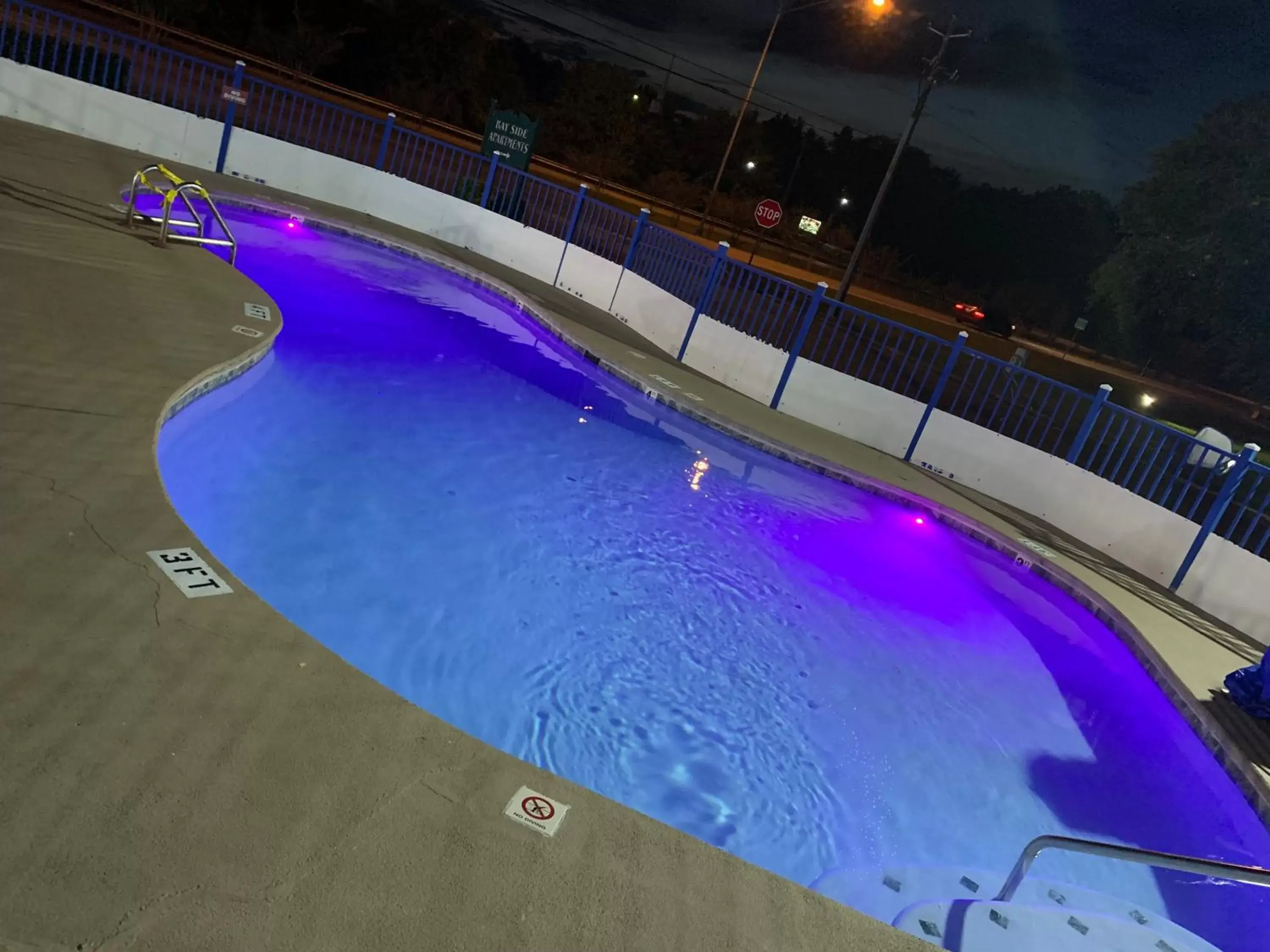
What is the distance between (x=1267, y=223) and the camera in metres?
19.0

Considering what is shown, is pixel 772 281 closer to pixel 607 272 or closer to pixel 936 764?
pixel 607 272

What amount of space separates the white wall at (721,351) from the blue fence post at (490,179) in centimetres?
36

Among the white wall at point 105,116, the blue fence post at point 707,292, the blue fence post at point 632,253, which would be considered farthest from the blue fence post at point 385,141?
the blue fence post at point 707,292

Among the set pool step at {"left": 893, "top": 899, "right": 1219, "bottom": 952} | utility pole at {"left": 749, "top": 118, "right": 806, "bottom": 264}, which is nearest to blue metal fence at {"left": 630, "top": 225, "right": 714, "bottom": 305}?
pool step at {"left": 893, "top": 899, "right": 1219, "bottom": 952}

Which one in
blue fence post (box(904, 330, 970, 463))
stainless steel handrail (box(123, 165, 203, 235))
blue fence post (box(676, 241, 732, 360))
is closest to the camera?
stainless steel handrail (box(123, 165, 203, 235))

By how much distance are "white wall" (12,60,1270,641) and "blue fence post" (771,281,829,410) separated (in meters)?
0.10

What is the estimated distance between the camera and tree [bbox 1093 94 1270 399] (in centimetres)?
1942

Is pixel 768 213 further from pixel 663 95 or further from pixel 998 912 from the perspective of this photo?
pixel 663 95

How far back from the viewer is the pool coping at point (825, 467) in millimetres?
5820

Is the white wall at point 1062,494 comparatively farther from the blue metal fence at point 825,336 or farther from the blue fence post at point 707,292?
the blue fence post at point 707,292

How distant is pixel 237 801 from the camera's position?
2.61 meters

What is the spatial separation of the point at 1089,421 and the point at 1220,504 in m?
1.76

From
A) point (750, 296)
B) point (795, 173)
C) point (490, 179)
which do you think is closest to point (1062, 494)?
point (750, 296)

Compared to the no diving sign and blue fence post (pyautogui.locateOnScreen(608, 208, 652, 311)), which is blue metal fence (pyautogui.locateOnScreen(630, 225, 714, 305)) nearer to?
blue fence post (pyautogui.locateOnScreen(608, 208, 652, 311))
